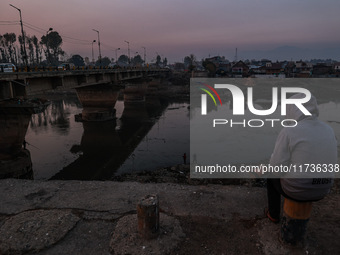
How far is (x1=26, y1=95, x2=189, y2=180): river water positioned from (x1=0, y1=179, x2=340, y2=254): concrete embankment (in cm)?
979

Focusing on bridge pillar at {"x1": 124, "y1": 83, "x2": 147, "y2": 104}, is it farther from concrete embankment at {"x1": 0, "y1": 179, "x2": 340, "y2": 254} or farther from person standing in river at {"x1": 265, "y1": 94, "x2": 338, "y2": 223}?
person standing in river at {"x1": 265, "y1": 94, "x2": 338, "y2": 223}

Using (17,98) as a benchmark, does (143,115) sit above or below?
below

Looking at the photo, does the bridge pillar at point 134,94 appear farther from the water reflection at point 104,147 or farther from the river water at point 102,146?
the river water at point 102,146

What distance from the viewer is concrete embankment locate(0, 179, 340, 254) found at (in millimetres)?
4242

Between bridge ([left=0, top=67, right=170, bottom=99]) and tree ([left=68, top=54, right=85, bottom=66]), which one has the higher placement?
tree ([left=68, top=54, right=85, bottom=66])

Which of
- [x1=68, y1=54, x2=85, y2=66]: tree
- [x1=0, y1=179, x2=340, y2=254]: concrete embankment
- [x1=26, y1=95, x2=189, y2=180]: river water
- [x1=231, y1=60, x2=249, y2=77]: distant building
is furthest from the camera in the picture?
[x1=68, y1=54, x2=85, y2=66]: tree

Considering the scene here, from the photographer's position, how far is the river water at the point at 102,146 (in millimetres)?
17500

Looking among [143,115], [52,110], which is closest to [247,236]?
[143,115]

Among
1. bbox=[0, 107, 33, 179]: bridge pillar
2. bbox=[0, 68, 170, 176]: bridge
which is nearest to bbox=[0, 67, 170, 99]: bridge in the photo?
bbox=[0, 68, 170, 176]: bridge

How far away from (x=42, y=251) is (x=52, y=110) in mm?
43755

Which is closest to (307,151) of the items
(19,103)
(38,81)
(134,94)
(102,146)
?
(19,103)

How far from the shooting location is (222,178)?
1251 cm

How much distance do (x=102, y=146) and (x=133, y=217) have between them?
19825 mm

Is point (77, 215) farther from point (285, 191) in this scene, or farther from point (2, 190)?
point (285, 191)
